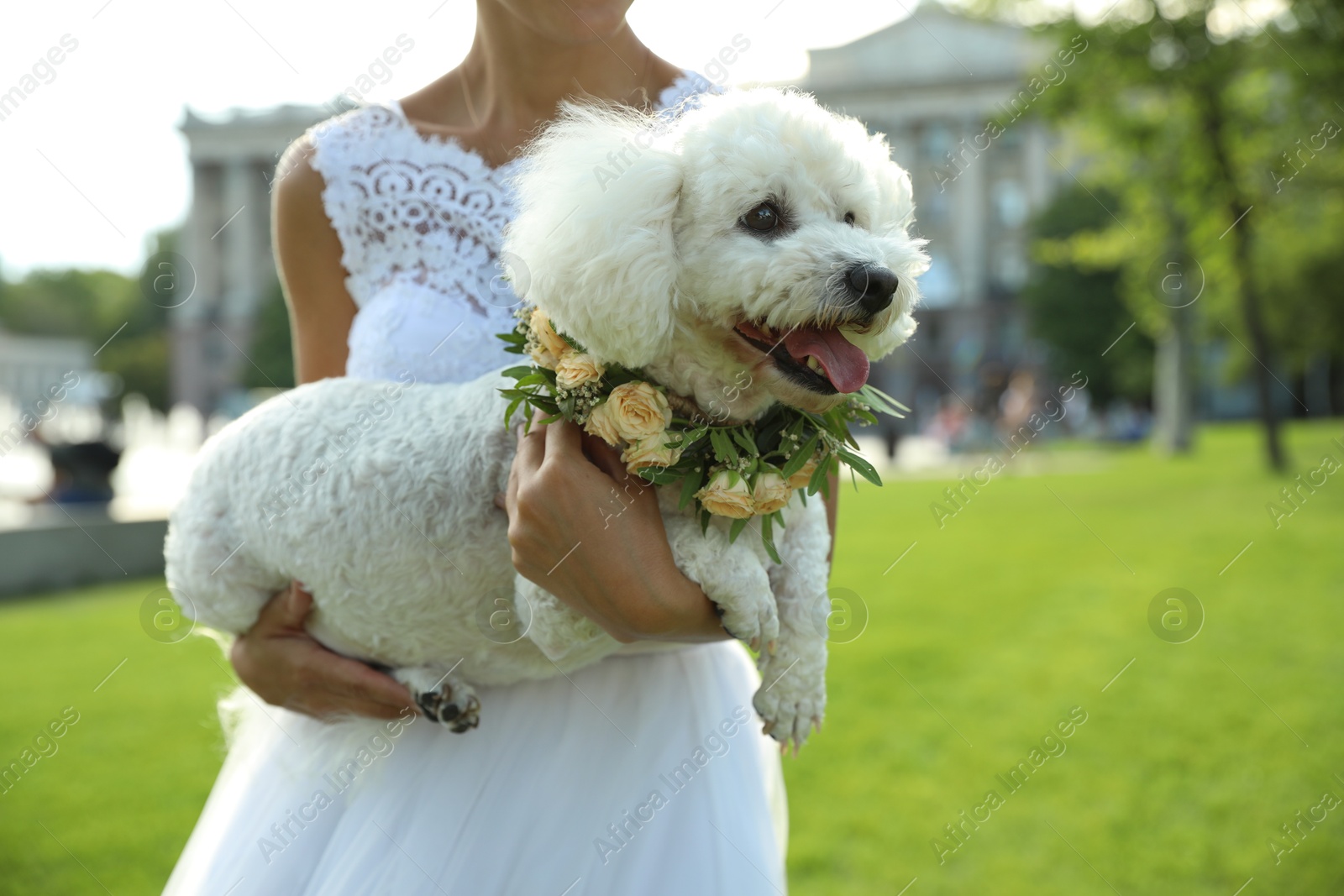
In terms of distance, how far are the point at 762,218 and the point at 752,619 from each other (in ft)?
2.22

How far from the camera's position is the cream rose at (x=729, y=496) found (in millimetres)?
1581

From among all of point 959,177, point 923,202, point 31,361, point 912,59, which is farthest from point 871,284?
point 31,361

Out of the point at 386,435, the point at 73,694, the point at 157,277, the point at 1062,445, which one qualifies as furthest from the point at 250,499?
the point at 1062,445

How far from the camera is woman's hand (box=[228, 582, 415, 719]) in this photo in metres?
1.88

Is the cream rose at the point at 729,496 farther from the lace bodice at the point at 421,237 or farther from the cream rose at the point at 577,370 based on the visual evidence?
the lace bodice at the point at 421,237

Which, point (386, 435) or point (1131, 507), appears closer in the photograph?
point (386, 435)

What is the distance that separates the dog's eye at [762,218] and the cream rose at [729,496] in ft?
1.36

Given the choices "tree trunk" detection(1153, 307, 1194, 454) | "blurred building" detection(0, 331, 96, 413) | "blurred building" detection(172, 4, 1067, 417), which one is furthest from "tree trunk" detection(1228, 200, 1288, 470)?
"blurred building" detection(0, 331, 96, 413)

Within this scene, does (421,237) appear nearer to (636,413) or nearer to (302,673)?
(636,413)

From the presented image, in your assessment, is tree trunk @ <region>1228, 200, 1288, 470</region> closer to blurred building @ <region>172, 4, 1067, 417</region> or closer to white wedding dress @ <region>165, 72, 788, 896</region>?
blurred building @ <region>172, 4, 1067, 417</region>

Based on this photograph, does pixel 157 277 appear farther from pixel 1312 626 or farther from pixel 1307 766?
pixel 1312 626

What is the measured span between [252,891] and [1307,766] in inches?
190

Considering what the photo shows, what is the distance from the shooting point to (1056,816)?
4.33 meters

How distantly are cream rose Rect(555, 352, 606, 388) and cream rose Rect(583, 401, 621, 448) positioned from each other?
0.05 m
